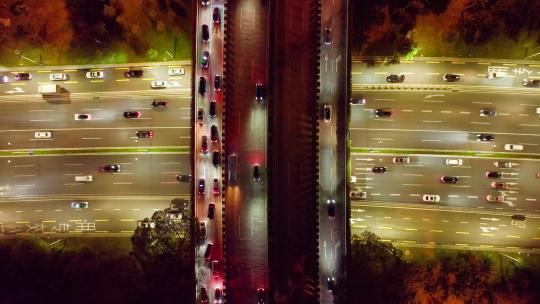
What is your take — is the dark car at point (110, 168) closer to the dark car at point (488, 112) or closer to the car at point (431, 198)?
the car at point (431, 198)

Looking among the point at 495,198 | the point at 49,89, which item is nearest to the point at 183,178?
the point at 49,89

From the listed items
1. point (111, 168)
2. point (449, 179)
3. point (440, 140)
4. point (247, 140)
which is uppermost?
point (440, 140)

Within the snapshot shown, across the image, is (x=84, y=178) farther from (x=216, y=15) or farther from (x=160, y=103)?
(x=216, y=15)

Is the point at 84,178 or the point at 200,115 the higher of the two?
the point at 200,115

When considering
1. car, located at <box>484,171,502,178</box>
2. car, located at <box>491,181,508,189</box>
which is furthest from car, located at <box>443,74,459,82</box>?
car, located at <box>491,181,508,189</box>

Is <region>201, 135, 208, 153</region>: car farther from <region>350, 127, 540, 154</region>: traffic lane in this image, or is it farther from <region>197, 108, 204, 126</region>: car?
<region>350, 127, 540, 154</region>: traffic lane
